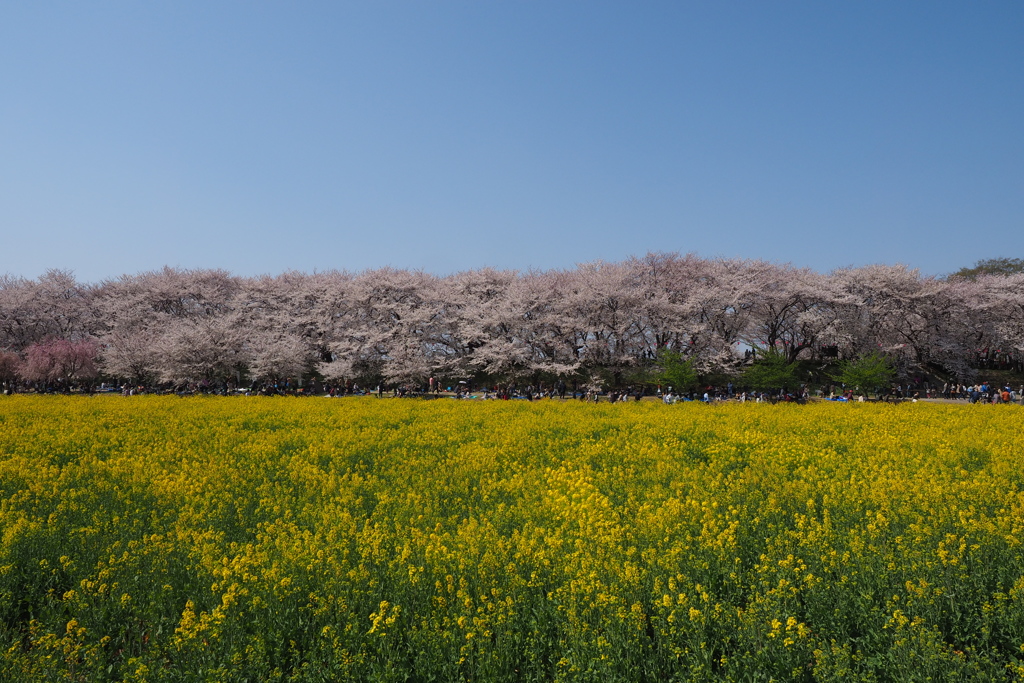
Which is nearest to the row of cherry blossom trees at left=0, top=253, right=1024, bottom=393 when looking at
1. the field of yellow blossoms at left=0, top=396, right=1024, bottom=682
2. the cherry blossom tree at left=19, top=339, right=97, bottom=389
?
the cherry blossom tree at left=19, top=339, right=97, bottom=389

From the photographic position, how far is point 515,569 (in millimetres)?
7008

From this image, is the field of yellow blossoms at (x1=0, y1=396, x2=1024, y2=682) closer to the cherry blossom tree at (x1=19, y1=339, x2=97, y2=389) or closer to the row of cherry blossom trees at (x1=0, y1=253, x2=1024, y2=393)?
the row of cherry blossom trees at (x1=0, y1=253, x2=1024, y2=393)

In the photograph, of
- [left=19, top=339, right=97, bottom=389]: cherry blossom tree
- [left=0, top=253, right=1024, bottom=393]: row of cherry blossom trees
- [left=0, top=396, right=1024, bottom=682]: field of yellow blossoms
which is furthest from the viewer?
[left=19, top=339, right=97, bottom=389]: cherry blossom tree

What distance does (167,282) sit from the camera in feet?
195

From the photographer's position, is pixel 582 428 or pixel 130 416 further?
pixel 130 416

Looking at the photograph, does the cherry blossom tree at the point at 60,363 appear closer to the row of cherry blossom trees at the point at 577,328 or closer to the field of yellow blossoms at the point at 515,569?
the row of cherry blossom trees at the point at 577,328

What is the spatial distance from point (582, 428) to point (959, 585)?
12.2 metres

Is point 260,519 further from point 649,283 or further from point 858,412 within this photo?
point 649,283

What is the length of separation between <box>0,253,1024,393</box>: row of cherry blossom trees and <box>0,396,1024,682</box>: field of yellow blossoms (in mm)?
32196

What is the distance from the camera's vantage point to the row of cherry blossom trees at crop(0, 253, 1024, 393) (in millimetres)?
46156

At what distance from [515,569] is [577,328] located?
39739 millimetres

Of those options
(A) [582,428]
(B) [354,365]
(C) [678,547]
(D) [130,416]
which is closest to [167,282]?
(B) [354,365]

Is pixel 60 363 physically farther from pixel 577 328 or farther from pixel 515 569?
pixel 515 569

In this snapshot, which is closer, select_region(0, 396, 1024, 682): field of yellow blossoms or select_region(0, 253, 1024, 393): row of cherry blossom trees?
select_region(0, 396, 1024, 682): field of yellow blossoms
